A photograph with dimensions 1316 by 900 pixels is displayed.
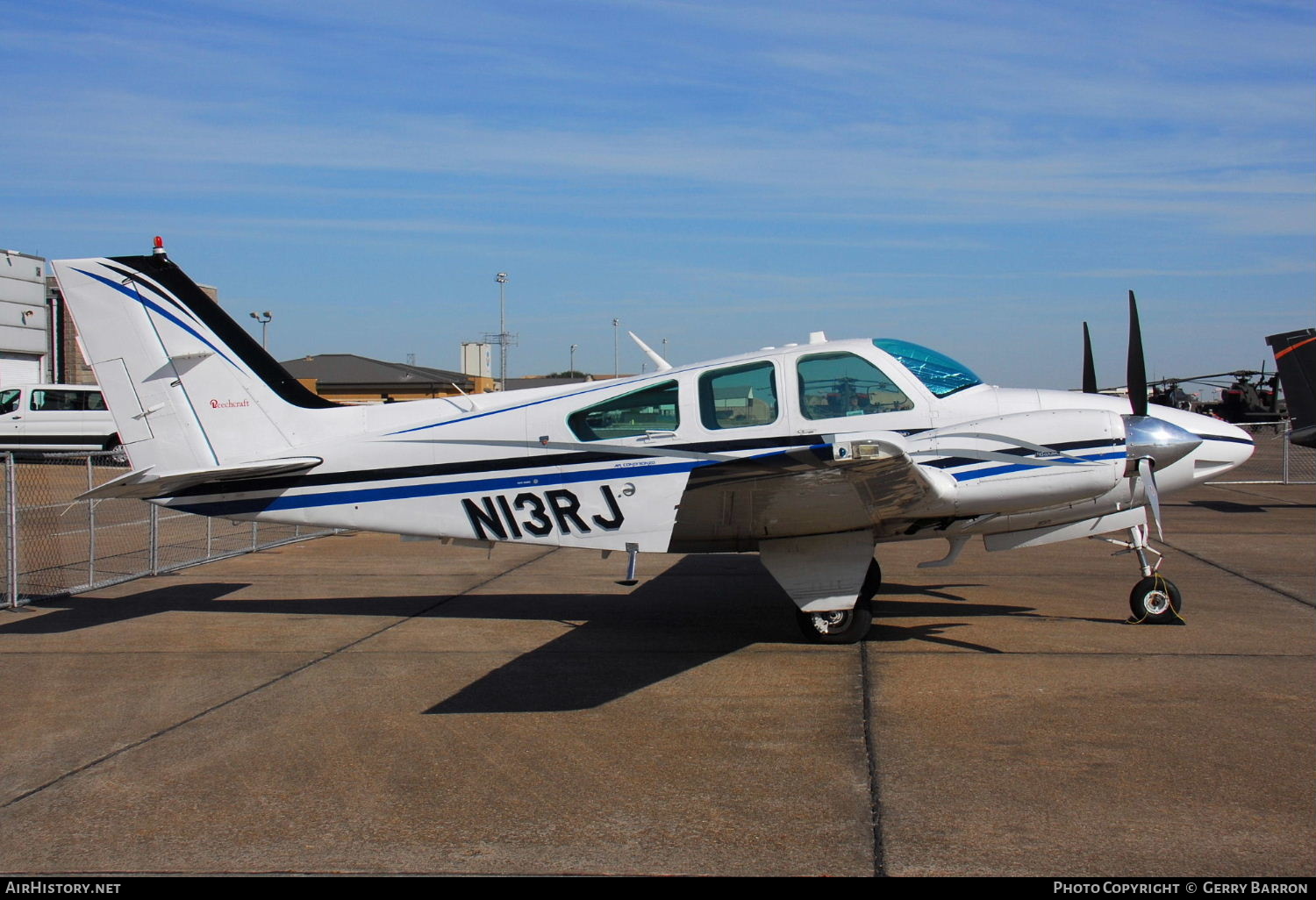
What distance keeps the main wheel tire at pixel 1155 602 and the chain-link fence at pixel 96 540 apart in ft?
26.5

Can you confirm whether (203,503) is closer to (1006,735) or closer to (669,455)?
(669,455)

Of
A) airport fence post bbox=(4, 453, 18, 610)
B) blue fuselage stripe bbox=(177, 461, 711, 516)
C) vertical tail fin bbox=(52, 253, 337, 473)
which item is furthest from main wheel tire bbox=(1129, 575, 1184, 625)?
airport fence post bbox=(4, 453, 18, 610)

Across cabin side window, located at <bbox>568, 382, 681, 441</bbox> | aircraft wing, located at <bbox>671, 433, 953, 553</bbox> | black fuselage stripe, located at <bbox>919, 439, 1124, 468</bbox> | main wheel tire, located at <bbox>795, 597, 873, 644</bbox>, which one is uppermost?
cabin side window, located at <bbox>568, 382, 681, 441</bbox>

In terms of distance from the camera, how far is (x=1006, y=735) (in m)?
5.64

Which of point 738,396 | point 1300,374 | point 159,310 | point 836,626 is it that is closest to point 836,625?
point 836,626

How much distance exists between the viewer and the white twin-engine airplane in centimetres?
741

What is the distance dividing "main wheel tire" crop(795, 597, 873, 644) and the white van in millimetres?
26457

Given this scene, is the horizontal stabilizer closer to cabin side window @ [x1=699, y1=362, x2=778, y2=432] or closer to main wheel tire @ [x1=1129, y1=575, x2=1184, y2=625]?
cabin side window @ [x1=699, y1=362, x2=778, y2=432]

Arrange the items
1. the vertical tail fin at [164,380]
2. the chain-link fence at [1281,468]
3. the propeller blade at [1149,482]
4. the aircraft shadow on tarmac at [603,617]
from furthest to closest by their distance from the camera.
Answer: the chain-link fence at [1281,468] < the vertical tail fin at [164,380] < the propeller blade at [1149,482] < the aircraft shadow on tarmac at [603,617]

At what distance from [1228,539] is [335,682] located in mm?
12352

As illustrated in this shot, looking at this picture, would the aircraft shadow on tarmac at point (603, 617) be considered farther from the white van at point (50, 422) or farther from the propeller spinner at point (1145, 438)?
the white van at point (50, 422)

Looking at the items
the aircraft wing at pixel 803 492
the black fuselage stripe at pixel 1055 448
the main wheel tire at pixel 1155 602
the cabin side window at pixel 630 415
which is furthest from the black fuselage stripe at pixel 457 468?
the main wheel tire at pixel 1155 602

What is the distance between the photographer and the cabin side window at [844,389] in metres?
7.79
